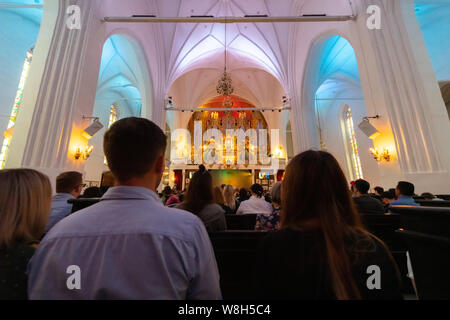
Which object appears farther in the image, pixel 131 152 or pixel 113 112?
pixel 113 112

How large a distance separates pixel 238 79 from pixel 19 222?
716 inches

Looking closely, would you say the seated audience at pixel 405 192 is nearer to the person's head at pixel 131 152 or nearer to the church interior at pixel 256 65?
the church interior at pixel 256 65

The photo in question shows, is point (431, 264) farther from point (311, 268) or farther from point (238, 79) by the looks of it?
point (238, 79)

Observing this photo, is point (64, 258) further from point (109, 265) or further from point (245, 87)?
point (245, 87)

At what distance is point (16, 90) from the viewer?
23.7ft

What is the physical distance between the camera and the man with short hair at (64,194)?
2.17 m

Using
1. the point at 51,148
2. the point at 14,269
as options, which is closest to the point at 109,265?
the point at 14,269

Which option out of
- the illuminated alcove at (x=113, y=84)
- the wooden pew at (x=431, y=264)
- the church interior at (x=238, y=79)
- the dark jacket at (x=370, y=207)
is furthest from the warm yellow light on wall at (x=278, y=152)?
the wooden pew at (x=431, y=264)

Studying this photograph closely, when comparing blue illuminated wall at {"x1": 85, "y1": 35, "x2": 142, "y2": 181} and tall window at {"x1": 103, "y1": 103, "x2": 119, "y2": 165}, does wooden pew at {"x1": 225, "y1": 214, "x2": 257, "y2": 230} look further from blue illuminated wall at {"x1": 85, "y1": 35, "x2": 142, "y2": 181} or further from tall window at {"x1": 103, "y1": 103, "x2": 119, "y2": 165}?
tall window at {"x1": 103, "y1": 103, "x2": 119, "y2": 165}

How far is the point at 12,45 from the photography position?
23.5 feet

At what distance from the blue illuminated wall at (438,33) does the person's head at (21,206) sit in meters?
11.5

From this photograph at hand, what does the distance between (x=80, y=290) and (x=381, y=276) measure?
103 cm

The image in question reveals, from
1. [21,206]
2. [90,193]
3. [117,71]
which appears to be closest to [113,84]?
[117,71]

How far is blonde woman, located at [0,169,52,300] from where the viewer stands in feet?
2.49
